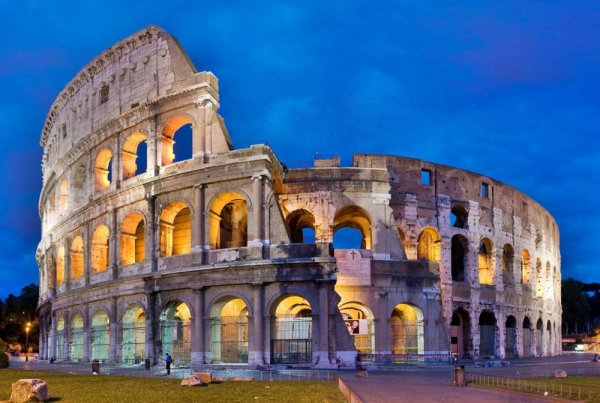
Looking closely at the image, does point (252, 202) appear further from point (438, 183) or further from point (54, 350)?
point (54, 350)

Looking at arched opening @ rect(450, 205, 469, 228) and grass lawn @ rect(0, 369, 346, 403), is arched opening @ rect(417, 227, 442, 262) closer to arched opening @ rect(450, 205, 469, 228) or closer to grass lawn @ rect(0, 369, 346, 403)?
arched opening @ rect(450, 205, 469, 228)

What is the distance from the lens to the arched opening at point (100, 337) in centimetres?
3372

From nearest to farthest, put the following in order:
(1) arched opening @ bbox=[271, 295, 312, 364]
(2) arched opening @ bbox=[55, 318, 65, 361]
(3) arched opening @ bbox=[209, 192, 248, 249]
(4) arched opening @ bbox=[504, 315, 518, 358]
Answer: (1) arched opening @ bbox=[271, 295, 312, 364]
(3) arched opening @ bbox=[209, 192, 248, 249]
(2) arched opening @ bbox=[55, 318, 65, 361]
(4) arched opening @ bbox=[504, 315, 518, 358]

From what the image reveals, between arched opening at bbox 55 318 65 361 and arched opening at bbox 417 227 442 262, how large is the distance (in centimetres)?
2067

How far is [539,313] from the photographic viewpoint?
44938 millimetres

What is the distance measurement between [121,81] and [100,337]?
43.1ft

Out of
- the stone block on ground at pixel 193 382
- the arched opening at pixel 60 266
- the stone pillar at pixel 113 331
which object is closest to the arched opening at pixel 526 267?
the stone pillar at pixel 113 331

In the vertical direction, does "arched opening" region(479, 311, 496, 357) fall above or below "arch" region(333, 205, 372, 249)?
below

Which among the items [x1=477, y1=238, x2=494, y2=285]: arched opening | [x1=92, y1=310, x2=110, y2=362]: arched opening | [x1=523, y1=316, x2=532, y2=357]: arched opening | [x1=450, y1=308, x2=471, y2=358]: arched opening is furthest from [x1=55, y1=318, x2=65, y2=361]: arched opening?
[x1=523, y1=316, x2=532, y2=357]: arched opening

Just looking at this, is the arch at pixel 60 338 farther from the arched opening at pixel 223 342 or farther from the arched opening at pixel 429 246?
the arched opening at pixel 429 246

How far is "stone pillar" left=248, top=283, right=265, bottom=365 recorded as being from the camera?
27.3m

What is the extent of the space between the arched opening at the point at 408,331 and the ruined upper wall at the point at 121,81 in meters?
15.6

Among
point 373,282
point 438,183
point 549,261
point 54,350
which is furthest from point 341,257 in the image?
point 549,261

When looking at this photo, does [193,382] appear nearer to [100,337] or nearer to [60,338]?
[100,337]
